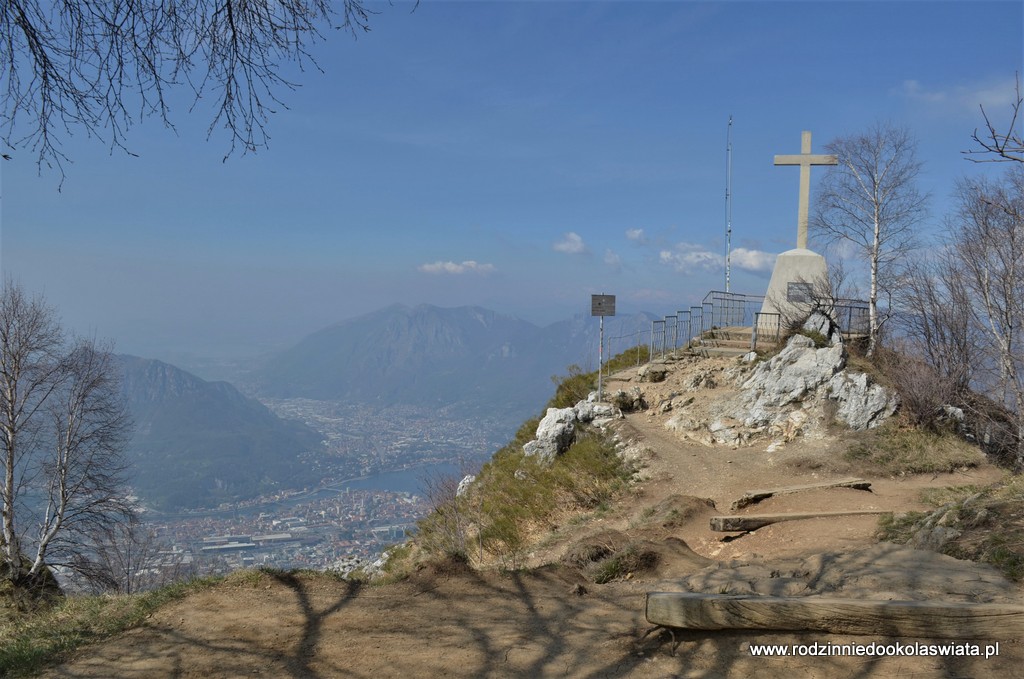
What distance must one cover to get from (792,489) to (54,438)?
19.9 m

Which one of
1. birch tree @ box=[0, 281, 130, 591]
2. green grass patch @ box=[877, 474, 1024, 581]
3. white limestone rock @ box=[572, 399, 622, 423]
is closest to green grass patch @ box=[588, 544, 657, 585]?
green grass patch @ box=[877, 474, 1024, 581]

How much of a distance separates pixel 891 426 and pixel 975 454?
1601 mm

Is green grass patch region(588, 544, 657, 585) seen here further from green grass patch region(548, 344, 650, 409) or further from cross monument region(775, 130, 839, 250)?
cross monument region(775, 130, 839, 250)

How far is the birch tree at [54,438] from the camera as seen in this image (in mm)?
16234

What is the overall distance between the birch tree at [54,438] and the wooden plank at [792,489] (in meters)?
16.7

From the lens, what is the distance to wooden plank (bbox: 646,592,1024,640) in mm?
3918

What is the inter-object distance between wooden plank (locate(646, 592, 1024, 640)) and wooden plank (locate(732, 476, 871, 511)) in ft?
23.0

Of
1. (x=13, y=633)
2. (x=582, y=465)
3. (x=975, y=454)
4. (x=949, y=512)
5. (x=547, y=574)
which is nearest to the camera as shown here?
(x=13, y=633)

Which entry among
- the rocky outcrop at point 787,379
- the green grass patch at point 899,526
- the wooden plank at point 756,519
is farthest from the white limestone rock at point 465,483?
the green grass patch at point 899,526

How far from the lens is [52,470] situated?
1720 centimetres

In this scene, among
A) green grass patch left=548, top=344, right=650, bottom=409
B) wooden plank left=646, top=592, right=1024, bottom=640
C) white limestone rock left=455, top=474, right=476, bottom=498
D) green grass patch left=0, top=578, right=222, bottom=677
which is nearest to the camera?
wooden plank left=646, top=592, right=1024, bottom=640

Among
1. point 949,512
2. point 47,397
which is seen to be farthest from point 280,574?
point 47,397

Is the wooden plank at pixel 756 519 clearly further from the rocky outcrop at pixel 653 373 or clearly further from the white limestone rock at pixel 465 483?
the rocky outcrop at pixel 653 373

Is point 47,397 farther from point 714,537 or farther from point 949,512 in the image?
point 949,512
